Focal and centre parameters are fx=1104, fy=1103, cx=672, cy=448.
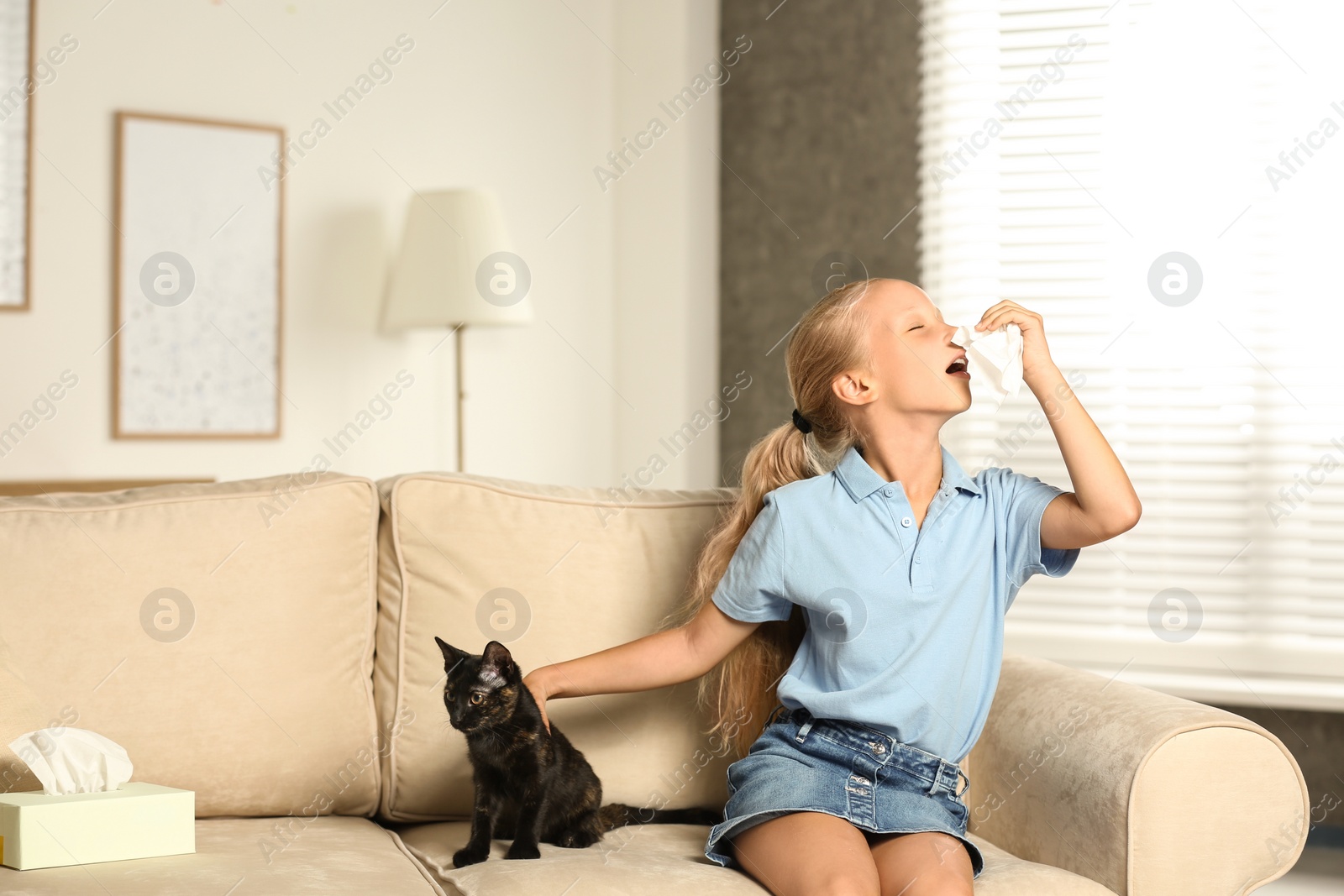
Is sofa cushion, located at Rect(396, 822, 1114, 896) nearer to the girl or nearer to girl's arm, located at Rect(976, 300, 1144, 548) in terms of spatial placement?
the girl

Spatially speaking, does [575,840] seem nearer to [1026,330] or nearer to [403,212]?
[1026,330]

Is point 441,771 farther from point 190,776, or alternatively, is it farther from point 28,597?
point 28,597

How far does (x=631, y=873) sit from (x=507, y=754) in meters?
0.21

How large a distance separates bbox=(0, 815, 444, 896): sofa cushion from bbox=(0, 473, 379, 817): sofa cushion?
9 cm

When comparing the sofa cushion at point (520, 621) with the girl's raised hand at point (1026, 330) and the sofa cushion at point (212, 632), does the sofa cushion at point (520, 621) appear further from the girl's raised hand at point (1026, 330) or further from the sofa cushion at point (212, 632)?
the girl's raised hand at point (1026, 330)

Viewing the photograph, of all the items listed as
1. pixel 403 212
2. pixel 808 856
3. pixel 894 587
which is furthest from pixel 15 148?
pixel 808 856

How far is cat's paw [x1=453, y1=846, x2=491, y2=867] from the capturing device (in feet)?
4.47

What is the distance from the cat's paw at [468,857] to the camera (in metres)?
1.36

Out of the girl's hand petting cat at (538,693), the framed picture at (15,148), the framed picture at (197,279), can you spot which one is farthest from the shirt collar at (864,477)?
the framed picture at (15,148)

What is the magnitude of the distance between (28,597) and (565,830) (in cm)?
80

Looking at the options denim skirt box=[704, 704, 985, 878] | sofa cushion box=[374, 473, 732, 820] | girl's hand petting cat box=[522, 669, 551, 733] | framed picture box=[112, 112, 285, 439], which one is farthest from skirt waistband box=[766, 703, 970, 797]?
framed picture box=[112, 112, 285, 439]

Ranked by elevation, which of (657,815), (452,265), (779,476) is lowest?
(657,815)

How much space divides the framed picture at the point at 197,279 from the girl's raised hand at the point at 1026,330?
90.2 inches

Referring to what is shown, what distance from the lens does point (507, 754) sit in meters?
1.37
